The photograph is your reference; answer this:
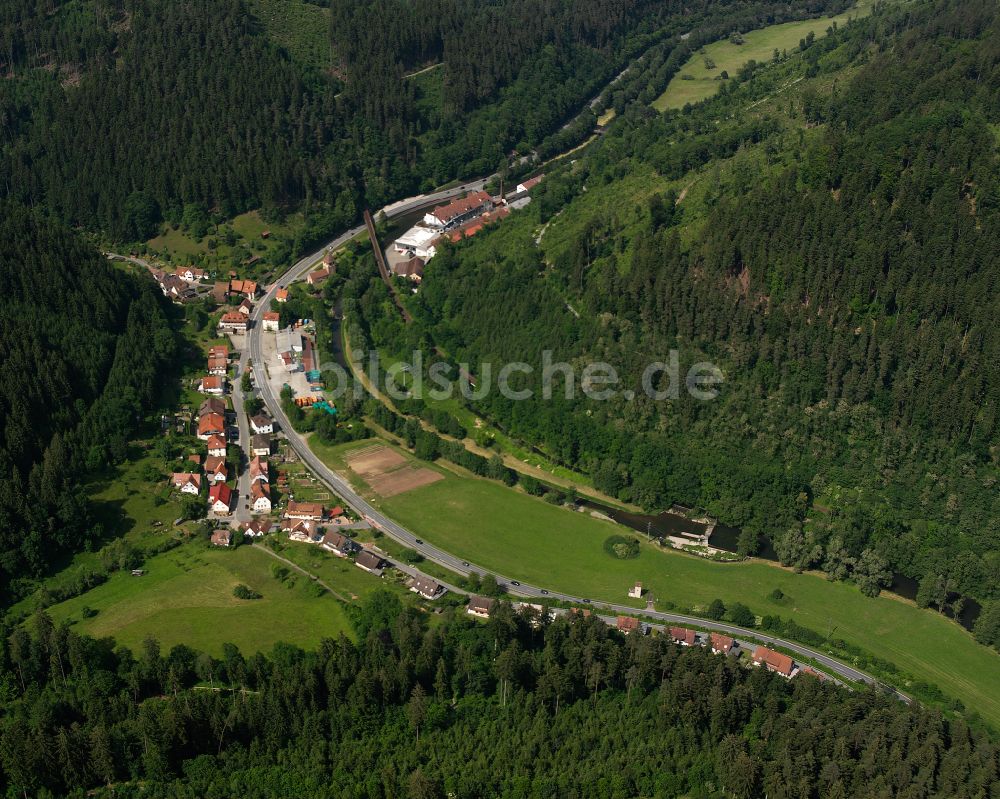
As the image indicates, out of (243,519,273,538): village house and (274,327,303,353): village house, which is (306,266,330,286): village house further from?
(243,519,273,538): village house

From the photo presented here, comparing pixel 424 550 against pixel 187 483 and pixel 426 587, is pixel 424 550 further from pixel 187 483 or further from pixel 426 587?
pixel 187 483

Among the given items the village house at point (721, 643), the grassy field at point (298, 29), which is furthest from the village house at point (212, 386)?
the grassy field at point (298, 29)

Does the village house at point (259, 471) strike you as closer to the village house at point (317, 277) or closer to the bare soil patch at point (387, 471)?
the bare soil patch at point (387, 471)

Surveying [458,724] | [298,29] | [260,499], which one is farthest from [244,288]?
[458,724]

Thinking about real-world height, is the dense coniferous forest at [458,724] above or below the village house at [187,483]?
below

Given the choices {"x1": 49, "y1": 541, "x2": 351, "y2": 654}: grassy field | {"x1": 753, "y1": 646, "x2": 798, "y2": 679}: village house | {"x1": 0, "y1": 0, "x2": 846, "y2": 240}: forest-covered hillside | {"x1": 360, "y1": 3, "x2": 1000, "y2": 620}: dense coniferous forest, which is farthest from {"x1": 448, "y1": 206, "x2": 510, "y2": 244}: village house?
{"x1": 753, "y1": 646, "x2": 798, "y2": 679}: village house

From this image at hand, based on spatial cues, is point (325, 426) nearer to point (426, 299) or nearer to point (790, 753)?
point (426, 299)
